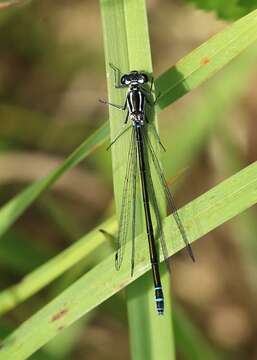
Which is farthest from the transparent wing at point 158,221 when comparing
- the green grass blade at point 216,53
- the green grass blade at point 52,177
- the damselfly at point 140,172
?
the green grass blade at point 216,53

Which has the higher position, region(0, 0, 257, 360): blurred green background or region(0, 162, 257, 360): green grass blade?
region(0, 0, 257, 360): blurred green background

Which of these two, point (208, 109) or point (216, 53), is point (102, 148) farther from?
point (216, 53)

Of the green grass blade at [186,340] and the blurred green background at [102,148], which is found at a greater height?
the blurred green background at [102,148]

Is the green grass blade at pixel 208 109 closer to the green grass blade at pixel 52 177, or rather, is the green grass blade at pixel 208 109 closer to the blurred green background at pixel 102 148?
the blurred green background at pixel 102 148

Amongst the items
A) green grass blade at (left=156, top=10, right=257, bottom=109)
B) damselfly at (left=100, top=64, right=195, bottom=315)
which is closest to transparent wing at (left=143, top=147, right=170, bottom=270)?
damselfly at (left=100, top=64, right=195, bottom=315)

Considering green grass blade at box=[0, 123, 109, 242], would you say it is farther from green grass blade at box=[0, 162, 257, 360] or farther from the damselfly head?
green grass blade at box=[0, 162, 257, 360]

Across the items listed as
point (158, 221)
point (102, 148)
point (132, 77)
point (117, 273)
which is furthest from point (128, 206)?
point (102, 148)

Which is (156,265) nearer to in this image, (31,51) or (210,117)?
(210,117)

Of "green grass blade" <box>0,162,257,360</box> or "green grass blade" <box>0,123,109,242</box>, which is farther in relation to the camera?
"green grass blade" <box>0,123,109,242</box>
